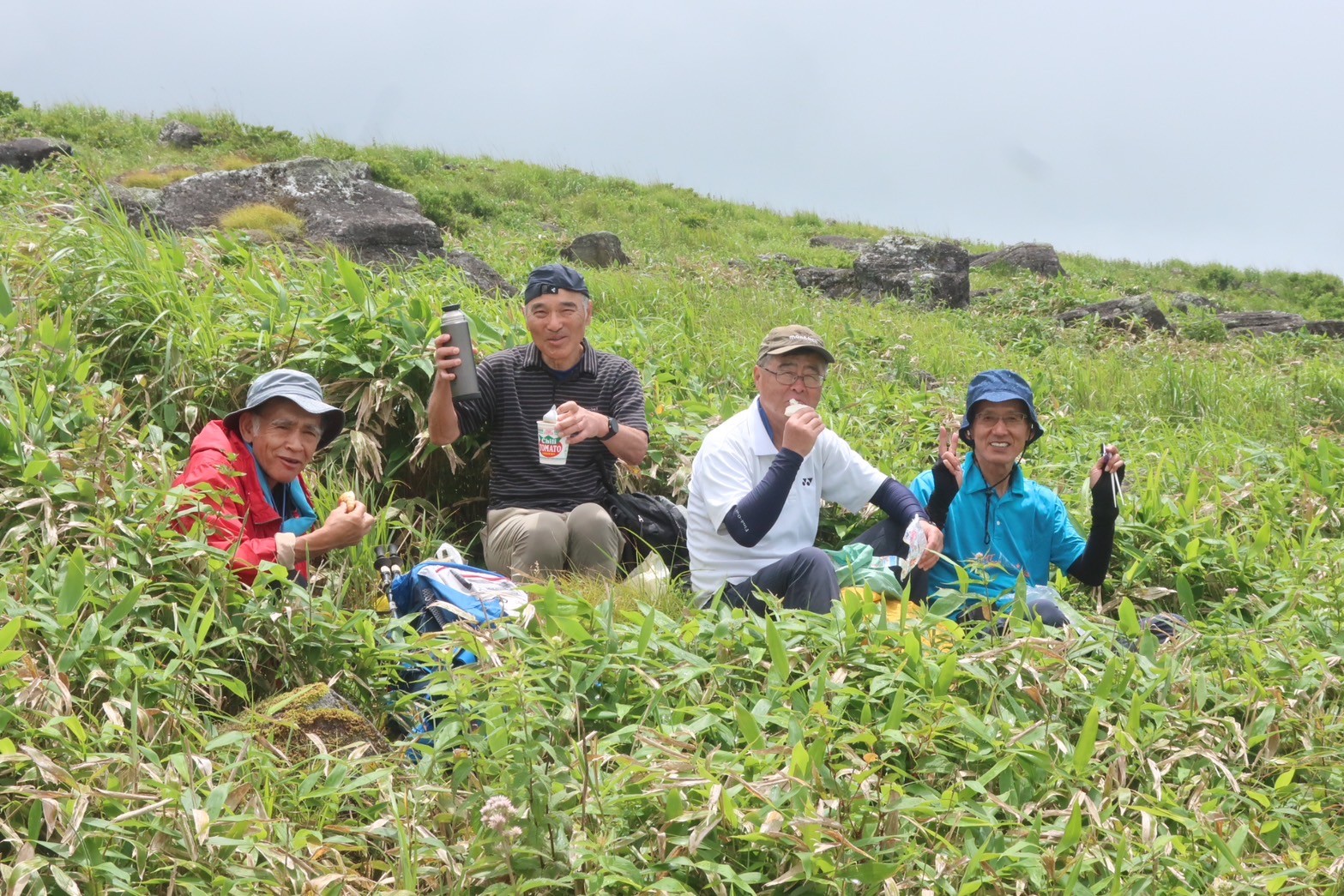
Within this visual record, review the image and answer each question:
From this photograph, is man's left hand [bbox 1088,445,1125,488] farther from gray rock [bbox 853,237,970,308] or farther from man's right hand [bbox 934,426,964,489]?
gray rock [bbox 853,237,970,308]

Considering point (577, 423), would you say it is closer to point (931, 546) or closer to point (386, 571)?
point (386, 571)

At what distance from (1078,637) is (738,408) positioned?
2811 mm

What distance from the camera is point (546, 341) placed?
4.99 m

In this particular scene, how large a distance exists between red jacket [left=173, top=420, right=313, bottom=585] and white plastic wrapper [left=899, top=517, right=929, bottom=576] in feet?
6.90

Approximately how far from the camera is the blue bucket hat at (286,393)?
399 cm

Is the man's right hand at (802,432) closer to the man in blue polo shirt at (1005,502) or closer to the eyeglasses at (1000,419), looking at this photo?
the man in blue polo shirt at (1005,502)

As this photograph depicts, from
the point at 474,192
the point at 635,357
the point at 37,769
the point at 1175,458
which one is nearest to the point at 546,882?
the point at 37,769

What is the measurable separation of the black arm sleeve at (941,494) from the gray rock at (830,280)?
10546 millimetres

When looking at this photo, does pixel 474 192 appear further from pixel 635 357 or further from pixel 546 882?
pixel 546 882

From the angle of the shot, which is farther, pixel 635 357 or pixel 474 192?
pixel 474 192

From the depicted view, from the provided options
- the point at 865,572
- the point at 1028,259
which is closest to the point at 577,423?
the point at 865,572

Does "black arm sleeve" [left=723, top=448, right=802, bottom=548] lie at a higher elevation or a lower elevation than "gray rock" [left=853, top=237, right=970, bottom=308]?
lower

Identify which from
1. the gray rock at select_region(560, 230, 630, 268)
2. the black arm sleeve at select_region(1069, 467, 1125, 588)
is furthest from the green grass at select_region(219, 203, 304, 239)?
the black arm sleeve at select_region(1069, 467, 1125, 588)

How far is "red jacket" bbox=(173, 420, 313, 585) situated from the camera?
3707 millimetres
